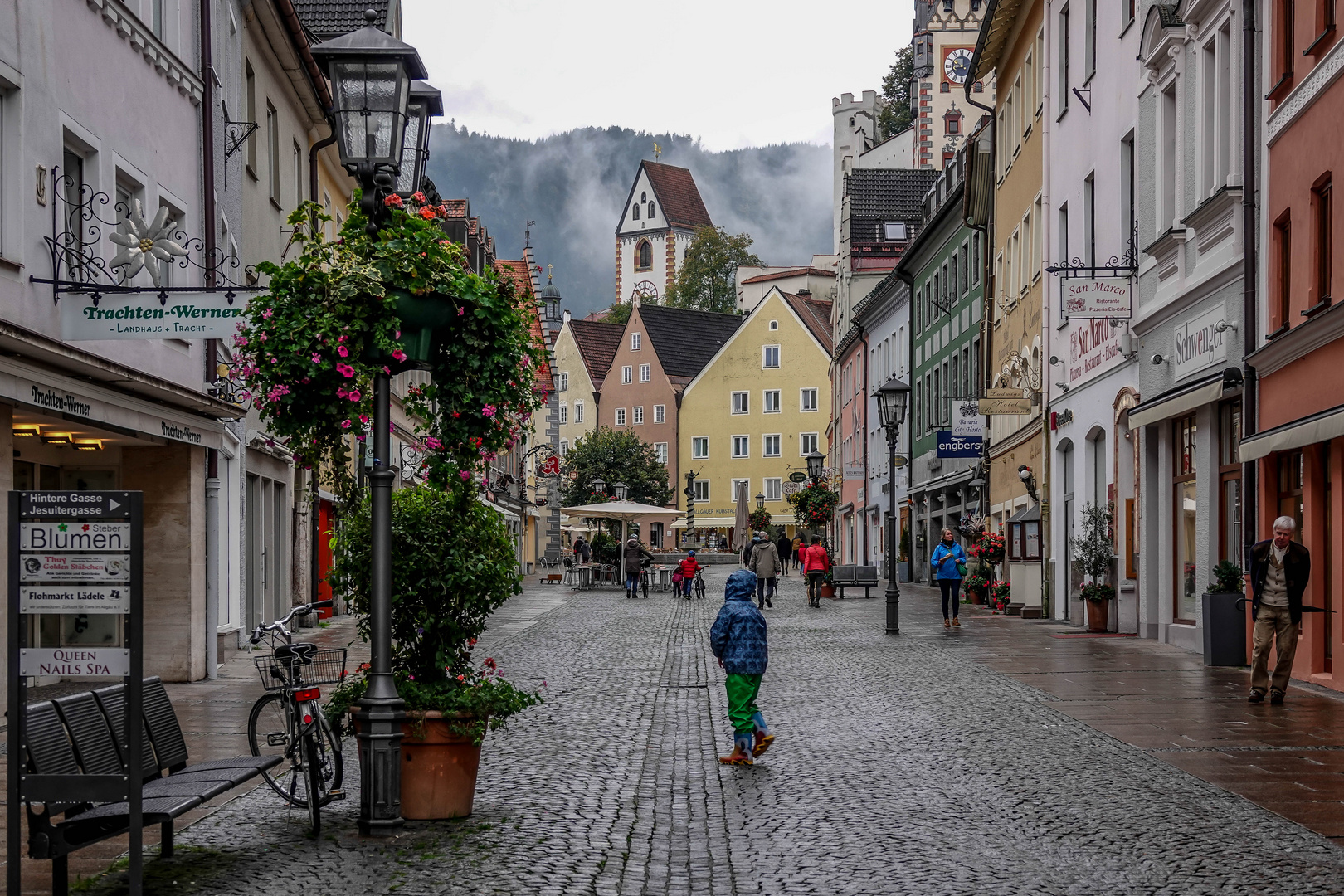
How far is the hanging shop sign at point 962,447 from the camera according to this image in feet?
118

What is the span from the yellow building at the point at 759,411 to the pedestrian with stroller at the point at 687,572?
52616 mm

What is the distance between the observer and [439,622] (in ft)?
29.3

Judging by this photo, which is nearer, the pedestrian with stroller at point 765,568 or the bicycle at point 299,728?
the bicycle at point 299,728

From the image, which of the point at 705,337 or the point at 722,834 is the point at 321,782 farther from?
the point at 705,337

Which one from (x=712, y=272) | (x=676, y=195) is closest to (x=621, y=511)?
(x=712, y=272)

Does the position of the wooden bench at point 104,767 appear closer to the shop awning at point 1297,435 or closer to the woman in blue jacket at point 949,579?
the shop awning at point 1297,435

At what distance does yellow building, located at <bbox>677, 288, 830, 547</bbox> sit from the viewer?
94062mm

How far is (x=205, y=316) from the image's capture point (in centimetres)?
1344

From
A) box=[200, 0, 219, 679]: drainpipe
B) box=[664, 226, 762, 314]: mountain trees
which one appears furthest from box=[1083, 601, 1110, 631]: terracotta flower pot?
box=[664, 226, 762, 314]: mountain trees

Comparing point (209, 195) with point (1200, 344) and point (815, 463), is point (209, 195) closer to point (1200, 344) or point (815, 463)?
point (1200, 344)

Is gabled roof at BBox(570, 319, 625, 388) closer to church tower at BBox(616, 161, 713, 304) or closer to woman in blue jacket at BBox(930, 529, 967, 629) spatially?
church tower at BBox(616, 161, 713, 304)

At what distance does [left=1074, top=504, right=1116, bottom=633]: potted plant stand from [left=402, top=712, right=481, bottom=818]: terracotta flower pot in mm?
16848

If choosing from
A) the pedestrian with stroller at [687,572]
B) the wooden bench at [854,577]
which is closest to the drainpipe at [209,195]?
the pedestrian with stroller at [687,572]

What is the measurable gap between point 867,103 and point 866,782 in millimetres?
91618
